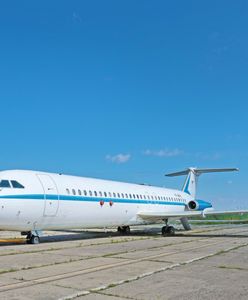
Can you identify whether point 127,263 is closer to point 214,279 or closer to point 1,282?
point 214,279

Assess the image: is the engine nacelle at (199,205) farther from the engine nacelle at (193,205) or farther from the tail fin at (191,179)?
the tail fin at (191,179)

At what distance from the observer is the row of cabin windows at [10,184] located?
48.7 ft

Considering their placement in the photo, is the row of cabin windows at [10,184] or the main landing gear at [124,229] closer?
the row of cabin windows at [10,184]

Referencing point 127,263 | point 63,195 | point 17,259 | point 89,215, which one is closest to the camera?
point 127,263

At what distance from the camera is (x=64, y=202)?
55.5ft

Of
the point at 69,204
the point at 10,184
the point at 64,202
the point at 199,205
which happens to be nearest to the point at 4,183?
the point at 10,184

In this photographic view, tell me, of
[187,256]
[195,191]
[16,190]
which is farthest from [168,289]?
[195,191]

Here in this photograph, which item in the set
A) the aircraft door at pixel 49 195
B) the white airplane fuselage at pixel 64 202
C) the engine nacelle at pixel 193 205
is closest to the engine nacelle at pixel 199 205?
the engine nacelle at pixel 193 205

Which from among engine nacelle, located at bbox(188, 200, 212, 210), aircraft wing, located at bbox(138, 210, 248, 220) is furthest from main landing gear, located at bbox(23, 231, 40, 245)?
engine nacelle, located at bbox(188, 200, 212, 210)

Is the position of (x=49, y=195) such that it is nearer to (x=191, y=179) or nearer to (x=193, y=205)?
(x=193, y=205)

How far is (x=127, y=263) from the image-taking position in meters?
9.38

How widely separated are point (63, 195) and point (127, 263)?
8.11m

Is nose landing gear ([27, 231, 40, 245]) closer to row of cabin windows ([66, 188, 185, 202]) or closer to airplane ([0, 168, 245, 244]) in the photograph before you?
airplane ([0, 168, 245, 244])

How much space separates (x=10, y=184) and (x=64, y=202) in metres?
2.77
